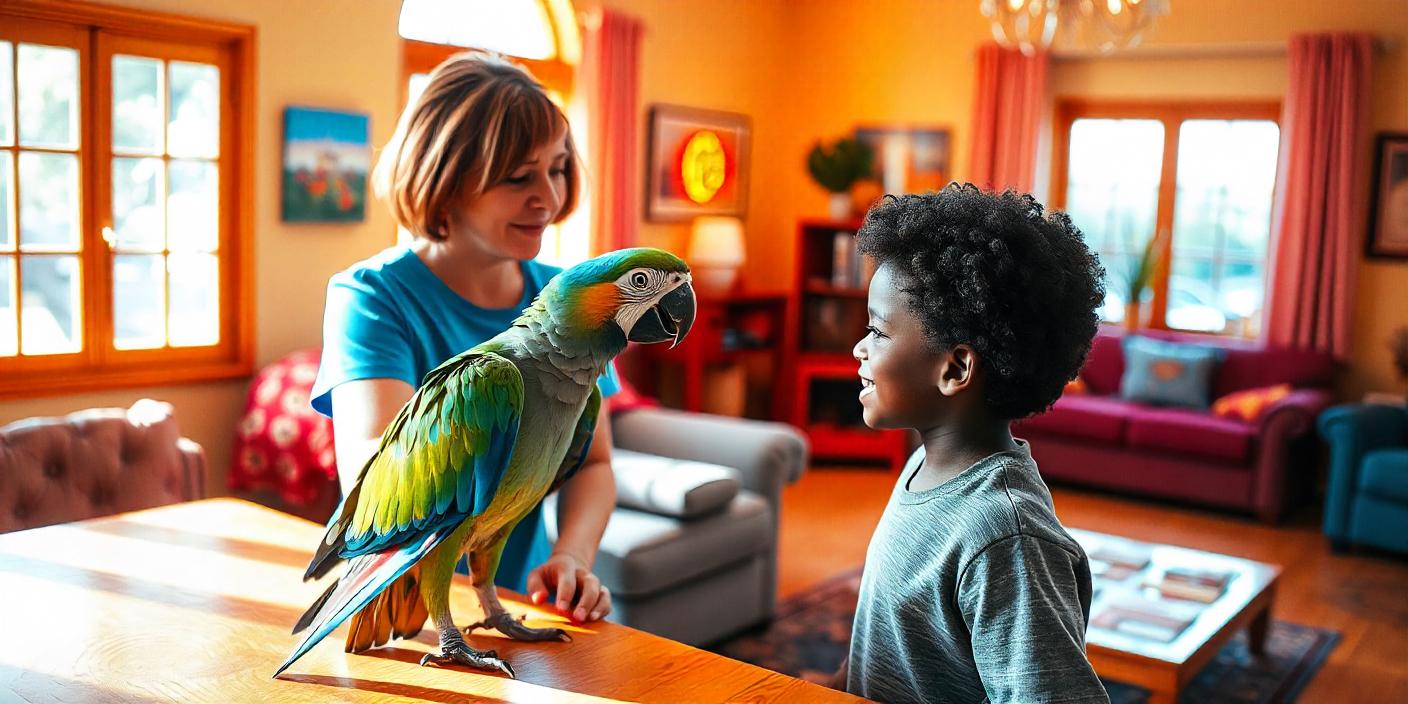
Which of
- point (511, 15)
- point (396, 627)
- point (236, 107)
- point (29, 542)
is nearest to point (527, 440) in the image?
point (396, 627)

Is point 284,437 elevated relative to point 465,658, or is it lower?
lower

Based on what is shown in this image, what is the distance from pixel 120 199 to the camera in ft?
13.7

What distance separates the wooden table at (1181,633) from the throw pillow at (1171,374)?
7.05ft

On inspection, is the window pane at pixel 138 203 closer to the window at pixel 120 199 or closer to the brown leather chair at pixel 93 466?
the window at pixel 120 199

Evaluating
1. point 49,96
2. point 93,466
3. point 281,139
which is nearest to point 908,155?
point 281,139

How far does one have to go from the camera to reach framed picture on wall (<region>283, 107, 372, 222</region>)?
4.54 metres

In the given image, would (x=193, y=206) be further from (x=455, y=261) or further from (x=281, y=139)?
(x=455, y=261)

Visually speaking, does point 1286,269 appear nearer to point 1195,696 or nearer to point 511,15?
point 1195,696

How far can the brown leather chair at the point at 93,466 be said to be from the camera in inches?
108

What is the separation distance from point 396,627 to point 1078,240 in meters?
0.84

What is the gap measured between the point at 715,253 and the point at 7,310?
3657mm

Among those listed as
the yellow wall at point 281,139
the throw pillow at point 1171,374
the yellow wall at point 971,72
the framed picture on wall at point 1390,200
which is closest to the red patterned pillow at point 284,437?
the yellow wall at point 281,139

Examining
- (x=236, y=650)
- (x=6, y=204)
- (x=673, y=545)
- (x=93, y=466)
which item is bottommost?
(x=673, y=545)

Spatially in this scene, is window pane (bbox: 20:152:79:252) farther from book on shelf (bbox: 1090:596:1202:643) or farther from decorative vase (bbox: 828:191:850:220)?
decorative vase (bbox: 828:191:850:220)
